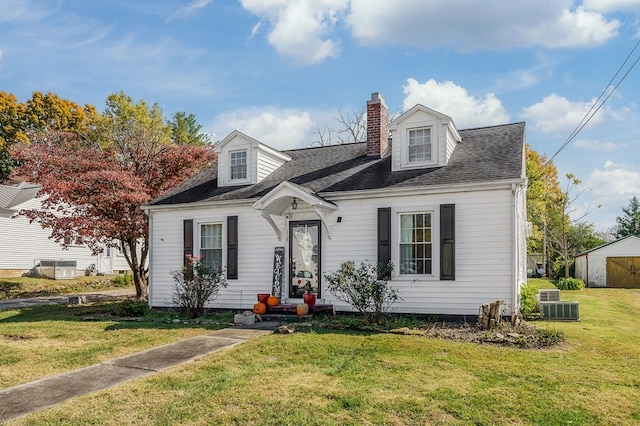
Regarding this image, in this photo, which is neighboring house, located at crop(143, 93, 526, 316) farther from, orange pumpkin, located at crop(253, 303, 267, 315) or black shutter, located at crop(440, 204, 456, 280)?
orange pumpkin, located at crop(253, 303, 267, 315)

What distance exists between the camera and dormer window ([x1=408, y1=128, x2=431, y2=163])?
1282 cm

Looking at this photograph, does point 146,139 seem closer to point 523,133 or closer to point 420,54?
point 420,54

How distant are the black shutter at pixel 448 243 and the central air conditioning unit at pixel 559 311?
3.01 metres

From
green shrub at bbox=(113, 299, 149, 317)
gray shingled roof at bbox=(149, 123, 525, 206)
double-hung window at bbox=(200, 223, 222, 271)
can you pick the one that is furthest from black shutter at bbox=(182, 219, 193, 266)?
green shrub at bbox=(113, 299, 149, 317)

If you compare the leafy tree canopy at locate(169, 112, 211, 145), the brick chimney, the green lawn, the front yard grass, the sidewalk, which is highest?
the leafy tree canopy at locate(169, 112, 211, 145)

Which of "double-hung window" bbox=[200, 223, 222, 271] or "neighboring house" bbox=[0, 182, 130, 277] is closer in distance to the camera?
"double-hung window" bbox=[200, 223, 222, 271]

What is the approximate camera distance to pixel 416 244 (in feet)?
38.8

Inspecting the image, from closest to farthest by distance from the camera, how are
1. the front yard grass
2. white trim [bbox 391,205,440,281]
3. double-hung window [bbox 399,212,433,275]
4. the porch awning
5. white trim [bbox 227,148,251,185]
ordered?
white trim [bbox 391,205,440,281], double-hung window [bbox 399,212,433,275], the porch awning, white trim [bbox 227,148,251,185], the front yard grass

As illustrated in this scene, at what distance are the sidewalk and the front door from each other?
11.3 feet

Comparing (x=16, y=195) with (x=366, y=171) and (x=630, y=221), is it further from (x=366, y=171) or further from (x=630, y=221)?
(x=630, y=221)

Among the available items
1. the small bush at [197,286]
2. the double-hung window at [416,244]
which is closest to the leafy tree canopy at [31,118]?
the small bush at [197,286]

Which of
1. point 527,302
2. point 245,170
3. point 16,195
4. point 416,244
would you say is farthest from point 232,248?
point 16,195

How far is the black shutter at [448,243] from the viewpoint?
36.9 feet

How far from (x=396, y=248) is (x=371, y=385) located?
19.5 ft
